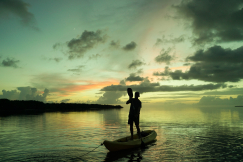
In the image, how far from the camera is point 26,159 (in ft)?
36.3

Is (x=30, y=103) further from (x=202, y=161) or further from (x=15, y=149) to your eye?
(x=202, y=161)

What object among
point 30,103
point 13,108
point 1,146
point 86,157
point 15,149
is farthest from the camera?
point 30,103

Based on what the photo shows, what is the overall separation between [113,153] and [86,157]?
2.16m

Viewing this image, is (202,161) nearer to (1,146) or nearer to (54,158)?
(54,158)

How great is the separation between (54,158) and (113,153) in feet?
13.4

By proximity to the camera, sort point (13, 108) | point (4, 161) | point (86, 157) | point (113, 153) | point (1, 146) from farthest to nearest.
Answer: point (13, 108)
point (1, 146)
point (113, 153)
point (86, 157)
point (4, 161)

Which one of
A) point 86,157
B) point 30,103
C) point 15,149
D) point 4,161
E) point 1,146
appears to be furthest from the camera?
point 30,103

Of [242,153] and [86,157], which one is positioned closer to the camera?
[86,157]

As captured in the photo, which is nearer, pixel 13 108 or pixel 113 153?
pixel 113 153


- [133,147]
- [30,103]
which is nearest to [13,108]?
[30,103]

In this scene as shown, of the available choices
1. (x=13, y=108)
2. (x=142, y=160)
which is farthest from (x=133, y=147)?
(x=13, y=108)

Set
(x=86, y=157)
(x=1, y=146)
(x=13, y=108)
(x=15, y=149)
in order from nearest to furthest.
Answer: (x=86, y=157), (x=15, y=149), (x=1, y=146), (x=13, y=108)

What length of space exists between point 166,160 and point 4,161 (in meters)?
10.0

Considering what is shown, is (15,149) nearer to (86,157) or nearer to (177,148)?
(86,157)
